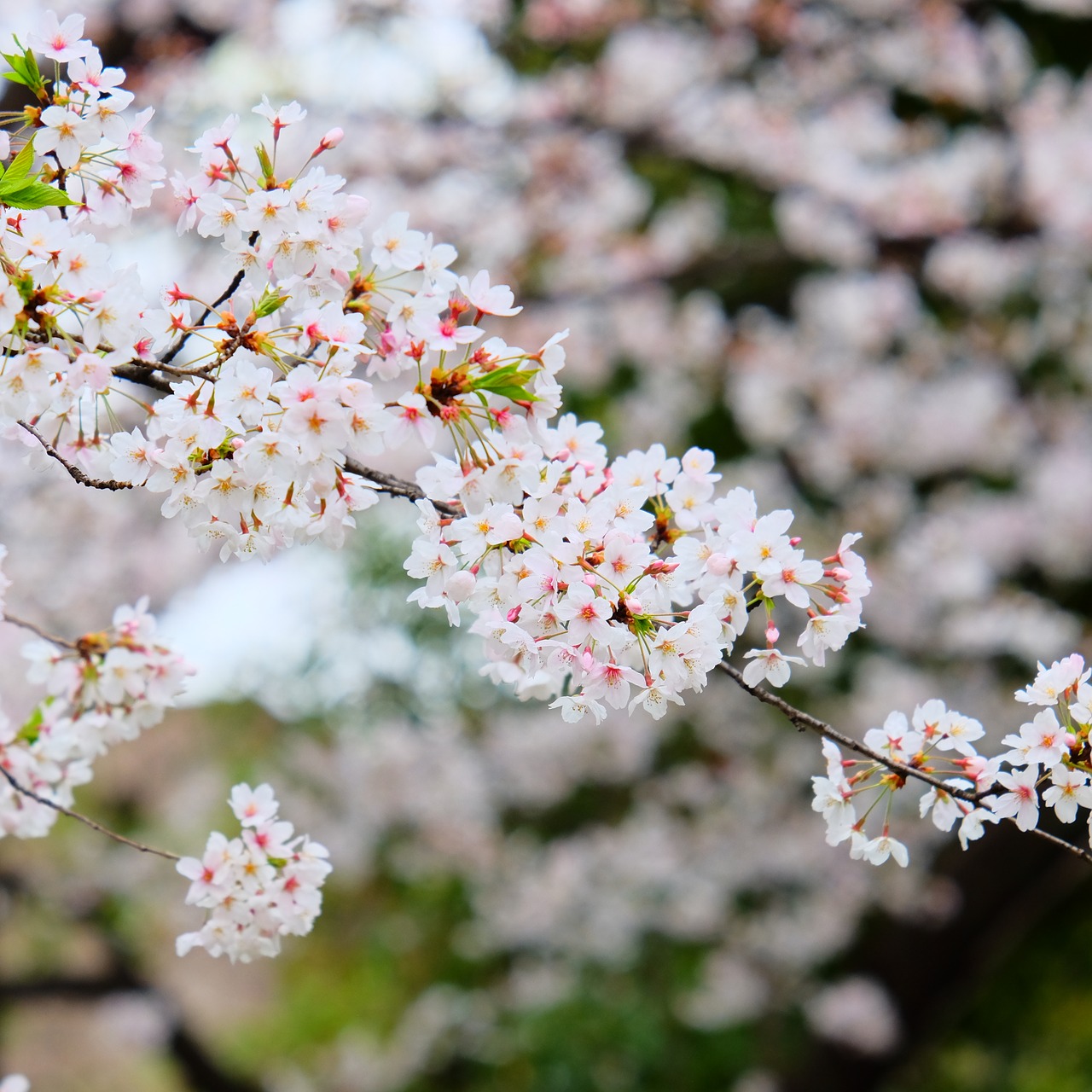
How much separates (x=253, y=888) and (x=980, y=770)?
84cm

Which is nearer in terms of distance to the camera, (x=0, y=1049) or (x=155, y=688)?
(x=155, y=688)

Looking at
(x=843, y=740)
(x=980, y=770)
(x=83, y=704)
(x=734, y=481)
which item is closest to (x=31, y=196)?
(x=83, y=704)

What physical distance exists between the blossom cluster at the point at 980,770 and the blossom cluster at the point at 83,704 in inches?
33.0

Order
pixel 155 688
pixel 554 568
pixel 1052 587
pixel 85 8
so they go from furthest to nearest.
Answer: pixel 1052 587
pixel 85 8
pixel 155 688
pixel 554 568

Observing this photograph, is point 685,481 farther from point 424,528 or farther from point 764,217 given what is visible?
point 764,217

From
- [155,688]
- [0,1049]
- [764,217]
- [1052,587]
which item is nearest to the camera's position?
[155,688]

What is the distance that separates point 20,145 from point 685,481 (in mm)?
766

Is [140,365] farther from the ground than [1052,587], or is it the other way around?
[1052,587]

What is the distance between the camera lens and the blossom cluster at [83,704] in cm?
→ 134

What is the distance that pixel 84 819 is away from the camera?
121 cm

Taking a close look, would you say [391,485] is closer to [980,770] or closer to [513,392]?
[513,392]

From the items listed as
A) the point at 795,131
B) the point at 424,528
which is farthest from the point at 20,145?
the point at 795,131

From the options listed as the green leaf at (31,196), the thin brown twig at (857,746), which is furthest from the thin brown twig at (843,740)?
the green leaf at (31,196)

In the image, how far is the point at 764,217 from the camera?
578 centimetres
